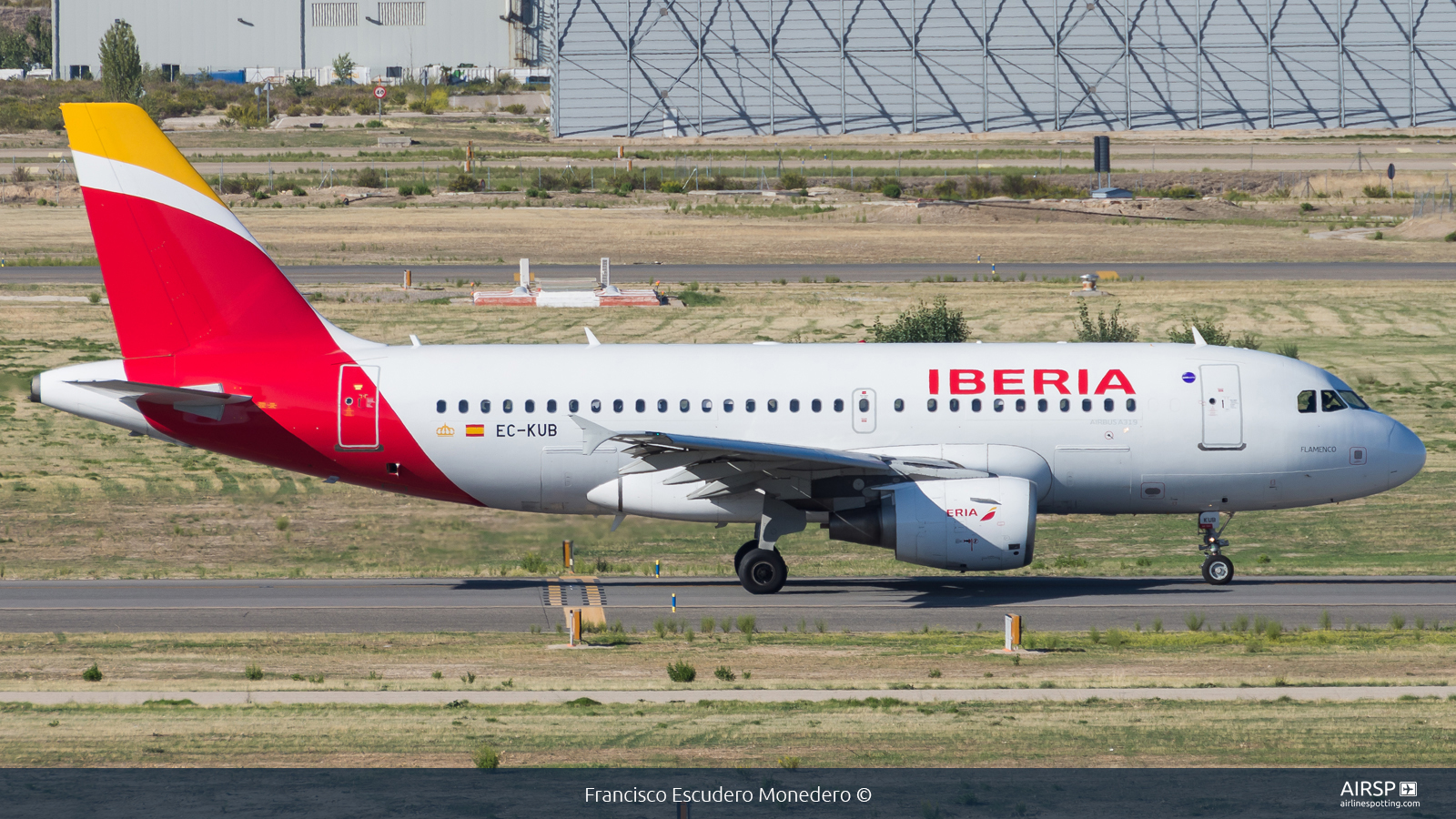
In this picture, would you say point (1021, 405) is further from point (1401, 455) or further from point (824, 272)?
point (824, 272)

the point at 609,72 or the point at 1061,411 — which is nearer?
the point at 1061,411

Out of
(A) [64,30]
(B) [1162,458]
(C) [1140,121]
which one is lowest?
(B) [1162,458]

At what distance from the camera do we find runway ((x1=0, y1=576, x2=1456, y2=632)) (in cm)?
2481

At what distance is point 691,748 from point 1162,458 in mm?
13720

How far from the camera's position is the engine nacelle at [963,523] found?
25.4 meters

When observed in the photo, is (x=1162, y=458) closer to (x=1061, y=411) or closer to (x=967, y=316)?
(x=1061, y=411)

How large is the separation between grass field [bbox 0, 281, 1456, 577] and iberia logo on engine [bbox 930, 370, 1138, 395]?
504cm

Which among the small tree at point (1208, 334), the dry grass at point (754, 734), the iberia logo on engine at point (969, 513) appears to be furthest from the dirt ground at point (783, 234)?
the dry grass at point (754, 734)

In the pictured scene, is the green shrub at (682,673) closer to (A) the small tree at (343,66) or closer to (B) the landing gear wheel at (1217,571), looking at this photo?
(B) the landing gear wheel at (1217,571)

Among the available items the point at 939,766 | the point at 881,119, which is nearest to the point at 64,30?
the point at 881,119

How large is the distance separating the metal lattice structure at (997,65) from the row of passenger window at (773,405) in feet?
305

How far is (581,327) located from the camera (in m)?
54.1

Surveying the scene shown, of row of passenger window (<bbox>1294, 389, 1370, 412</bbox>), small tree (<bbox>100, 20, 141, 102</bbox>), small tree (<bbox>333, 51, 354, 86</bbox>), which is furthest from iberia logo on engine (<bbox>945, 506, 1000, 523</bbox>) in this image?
small tree (<bbox>333, 51, 354, 86</bbox>)
